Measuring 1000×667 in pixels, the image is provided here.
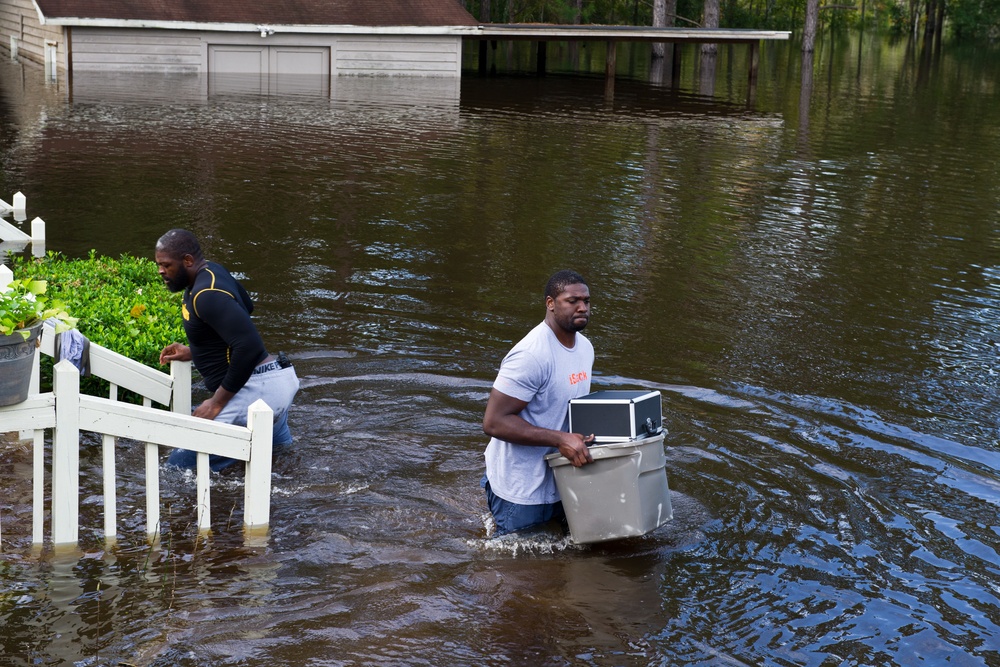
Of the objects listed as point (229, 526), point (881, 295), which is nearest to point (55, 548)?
point (229, 526)

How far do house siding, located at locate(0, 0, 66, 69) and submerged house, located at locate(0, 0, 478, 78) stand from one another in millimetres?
44

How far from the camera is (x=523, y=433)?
19.2 feet

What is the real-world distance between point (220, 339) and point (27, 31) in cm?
3782

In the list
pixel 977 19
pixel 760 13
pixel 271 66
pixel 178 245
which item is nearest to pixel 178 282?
pixel 178 245

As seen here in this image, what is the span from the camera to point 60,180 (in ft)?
59.7

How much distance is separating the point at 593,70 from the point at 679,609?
44.0 metres

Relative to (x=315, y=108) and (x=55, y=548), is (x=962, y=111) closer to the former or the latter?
(x=315, y=108)

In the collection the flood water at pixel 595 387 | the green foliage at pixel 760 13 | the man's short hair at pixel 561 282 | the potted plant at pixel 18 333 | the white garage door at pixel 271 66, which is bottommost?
the flood water at pixel 595 387

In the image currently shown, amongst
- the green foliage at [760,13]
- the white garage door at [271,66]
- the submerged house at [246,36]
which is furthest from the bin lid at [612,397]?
the green foliage at [760,13]

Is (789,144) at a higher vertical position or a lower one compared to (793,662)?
higher

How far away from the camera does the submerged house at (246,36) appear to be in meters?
35.0

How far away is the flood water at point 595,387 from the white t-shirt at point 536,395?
45 centimetres

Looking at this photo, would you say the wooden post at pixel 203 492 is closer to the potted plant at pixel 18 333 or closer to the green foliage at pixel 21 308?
the potted plant at pixel 18 333

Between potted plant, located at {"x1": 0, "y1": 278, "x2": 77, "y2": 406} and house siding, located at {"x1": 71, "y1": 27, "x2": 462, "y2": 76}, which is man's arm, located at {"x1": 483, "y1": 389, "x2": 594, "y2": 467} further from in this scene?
house siding, located at {"x1": 71, "y1": 27, "x2": 462, "y2": 76}
